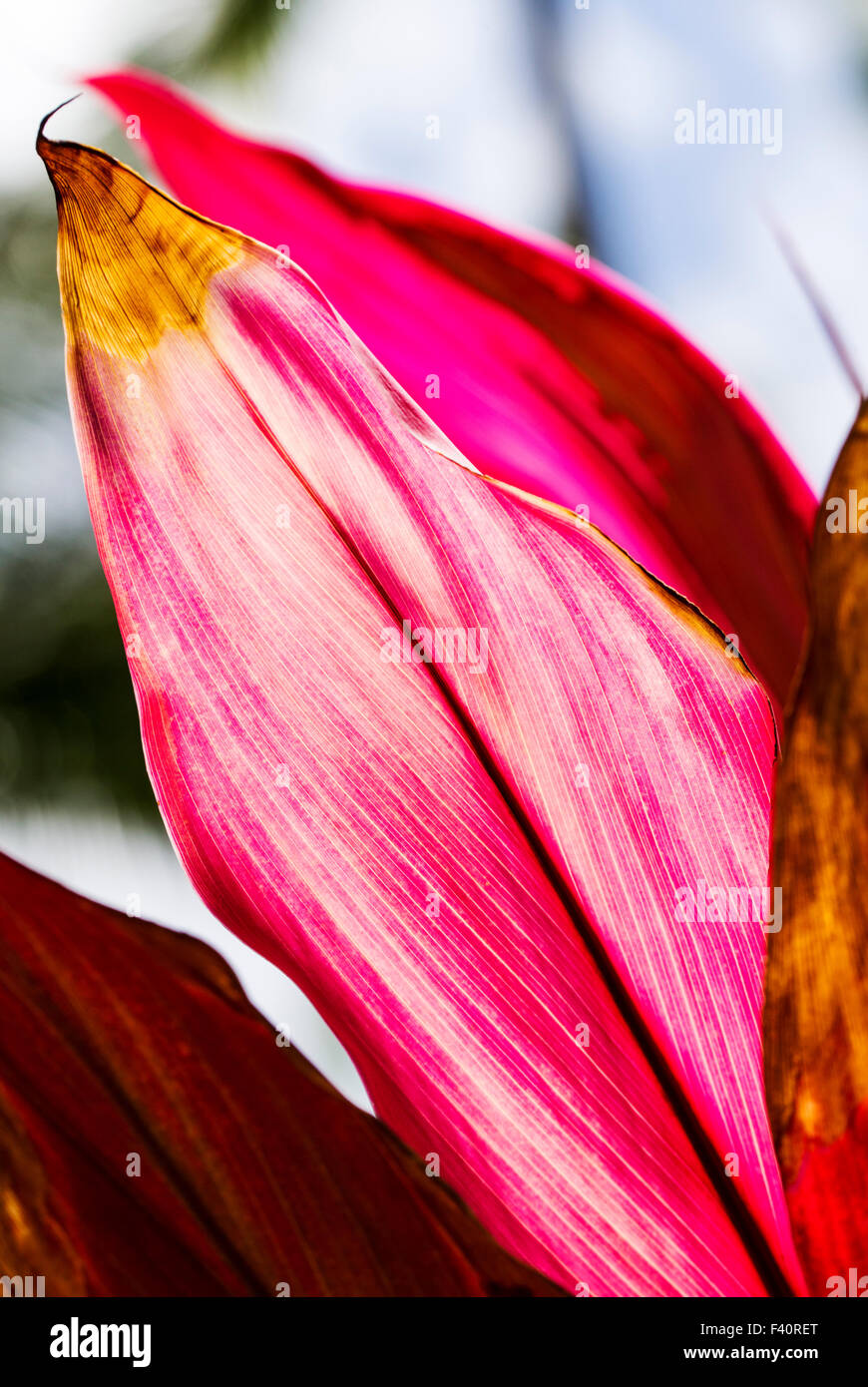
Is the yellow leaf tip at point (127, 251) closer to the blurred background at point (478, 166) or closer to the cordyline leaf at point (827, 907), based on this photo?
the blurred background at point (478, 166)

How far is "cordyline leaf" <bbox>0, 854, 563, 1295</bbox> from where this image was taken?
0.55m

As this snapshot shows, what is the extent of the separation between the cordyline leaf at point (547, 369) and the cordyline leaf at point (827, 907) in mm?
133

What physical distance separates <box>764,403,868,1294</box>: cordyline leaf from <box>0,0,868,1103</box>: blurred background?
19 cm

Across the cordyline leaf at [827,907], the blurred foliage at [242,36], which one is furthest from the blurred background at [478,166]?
the cordyline leaf at [827,907]

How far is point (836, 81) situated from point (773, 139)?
58 millimetres

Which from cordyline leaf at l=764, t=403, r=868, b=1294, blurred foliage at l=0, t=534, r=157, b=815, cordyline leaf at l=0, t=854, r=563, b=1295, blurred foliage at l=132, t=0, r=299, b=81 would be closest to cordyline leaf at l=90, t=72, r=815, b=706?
blurred foliage at l=132, t=0, r=299, b=81

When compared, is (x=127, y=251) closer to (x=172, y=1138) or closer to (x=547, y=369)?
(x=547, y=369)

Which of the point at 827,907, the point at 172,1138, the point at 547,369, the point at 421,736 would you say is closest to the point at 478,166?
the point at 547,369

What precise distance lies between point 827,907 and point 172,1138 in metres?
0.40

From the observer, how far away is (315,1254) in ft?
1.83

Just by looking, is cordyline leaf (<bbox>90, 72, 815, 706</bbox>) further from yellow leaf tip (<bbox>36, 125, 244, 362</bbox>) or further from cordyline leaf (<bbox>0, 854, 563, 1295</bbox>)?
cordyline leaf (<bbox>0, 854, 563, 1295</bbox>)

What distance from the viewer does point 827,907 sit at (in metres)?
0.49

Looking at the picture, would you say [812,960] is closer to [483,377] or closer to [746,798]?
[746,798]
